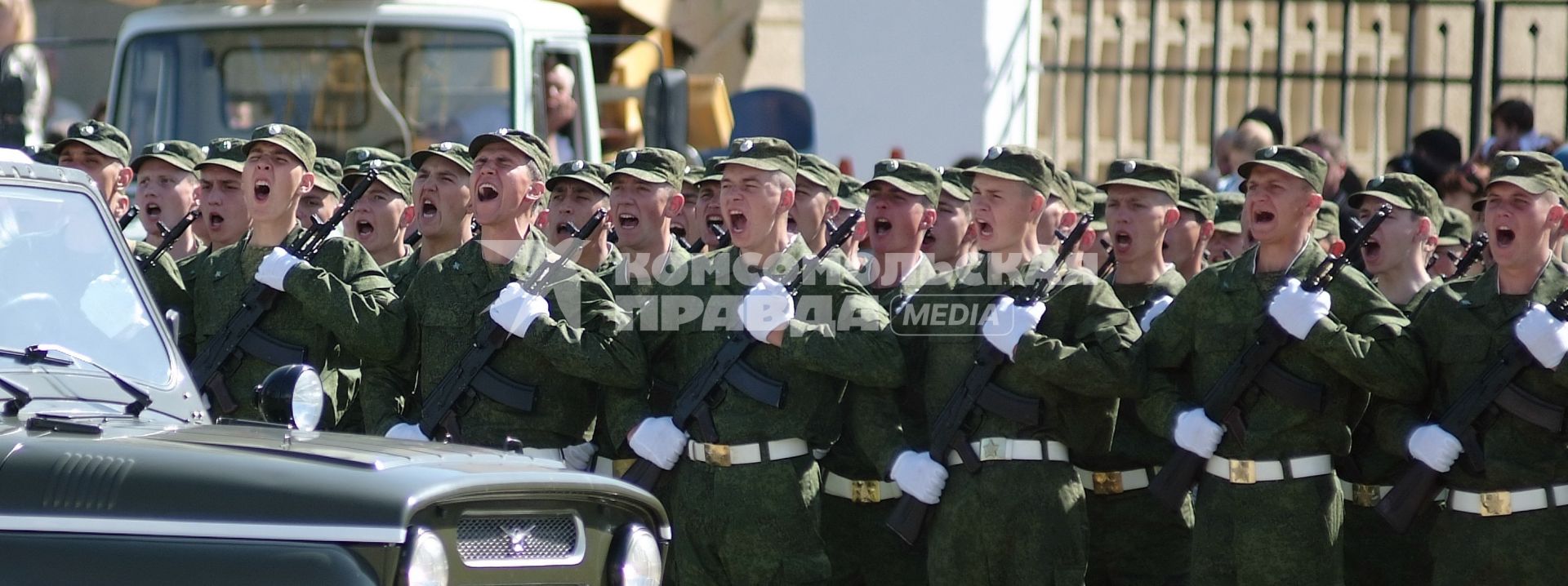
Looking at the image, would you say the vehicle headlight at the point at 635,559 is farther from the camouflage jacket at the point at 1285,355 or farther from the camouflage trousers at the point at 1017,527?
the camouflage jacket at the point at 1285,355

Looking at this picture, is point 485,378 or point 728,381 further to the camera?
point 485,378

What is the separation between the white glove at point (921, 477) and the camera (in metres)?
7.33

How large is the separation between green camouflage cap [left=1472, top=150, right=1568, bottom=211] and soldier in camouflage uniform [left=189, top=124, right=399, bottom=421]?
3.80 metres

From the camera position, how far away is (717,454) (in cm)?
755

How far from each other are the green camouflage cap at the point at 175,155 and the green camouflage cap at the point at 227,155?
47cm

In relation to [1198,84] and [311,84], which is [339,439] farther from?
[1198,84]

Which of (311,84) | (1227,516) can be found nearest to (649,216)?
(1227,516)

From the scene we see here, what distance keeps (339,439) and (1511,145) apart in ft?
28.2

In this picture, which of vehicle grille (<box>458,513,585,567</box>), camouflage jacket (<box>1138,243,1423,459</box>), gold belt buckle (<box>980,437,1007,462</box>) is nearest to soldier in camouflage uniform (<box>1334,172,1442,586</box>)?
camouflage jacket (<box>1138,243,1423,459</box>)

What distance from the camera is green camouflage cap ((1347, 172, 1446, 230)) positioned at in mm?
7594

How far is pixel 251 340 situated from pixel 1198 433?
11.4 feet

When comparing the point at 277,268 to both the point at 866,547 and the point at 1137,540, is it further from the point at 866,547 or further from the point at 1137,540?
the point at 1137,540

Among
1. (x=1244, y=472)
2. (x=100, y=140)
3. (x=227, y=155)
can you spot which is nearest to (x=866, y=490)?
(x=1244, y=472)

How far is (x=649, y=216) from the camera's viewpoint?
8.23 metres
